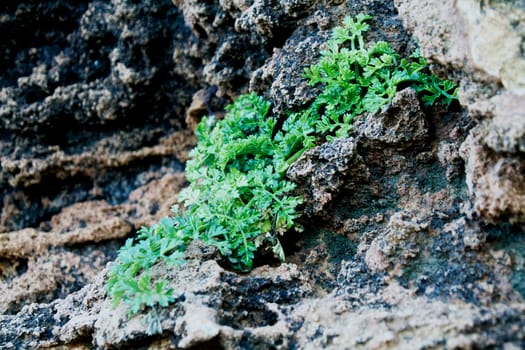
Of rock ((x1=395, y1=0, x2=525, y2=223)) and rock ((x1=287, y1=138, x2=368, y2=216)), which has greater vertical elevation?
rock ((x1=395, y1=0, x2=525, y2=223))

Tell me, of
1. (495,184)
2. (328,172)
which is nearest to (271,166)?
(328,172)

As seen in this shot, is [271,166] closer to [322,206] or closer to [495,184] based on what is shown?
[322,206]

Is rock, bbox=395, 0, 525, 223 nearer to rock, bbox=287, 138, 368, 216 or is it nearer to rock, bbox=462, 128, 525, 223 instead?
rock, bbox=462, 128, 525, 223

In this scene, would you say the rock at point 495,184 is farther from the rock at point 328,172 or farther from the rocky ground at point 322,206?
the rock at point 328,172

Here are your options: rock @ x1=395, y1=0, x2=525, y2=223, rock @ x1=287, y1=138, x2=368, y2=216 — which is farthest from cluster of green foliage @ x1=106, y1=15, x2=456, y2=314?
rock @ x1=395, y1=0, x2=525, y2=223

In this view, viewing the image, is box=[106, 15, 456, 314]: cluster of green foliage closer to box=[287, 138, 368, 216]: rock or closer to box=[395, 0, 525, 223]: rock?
box=[287, 138, 368, 216]: rock

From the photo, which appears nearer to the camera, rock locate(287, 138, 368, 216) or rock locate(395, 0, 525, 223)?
rock locate(395, 0, 525, 223)

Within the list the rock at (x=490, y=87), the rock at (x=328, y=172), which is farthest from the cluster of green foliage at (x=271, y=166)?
Result: the rock at (x=490, y=87)
